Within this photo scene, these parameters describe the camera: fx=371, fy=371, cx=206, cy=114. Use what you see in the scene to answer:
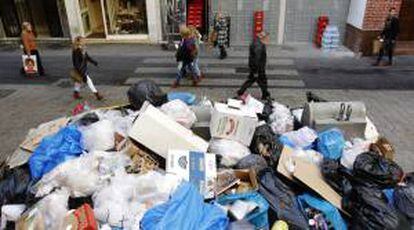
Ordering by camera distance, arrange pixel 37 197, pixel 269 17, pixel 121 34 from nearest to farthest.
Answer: pixel 37 197 < pixel 269 17 < pixel 121 34

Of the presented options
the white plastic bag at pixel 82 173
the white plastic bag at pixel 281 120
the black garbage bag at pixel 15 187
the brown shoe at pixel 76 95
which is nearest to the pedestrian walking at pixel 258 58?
the white plastic bag at pixel 281 120

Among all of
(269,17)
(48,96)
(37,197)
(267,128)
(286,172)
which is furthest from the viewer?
(269,17)

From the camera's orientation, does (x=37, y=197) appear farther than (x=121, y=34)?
No

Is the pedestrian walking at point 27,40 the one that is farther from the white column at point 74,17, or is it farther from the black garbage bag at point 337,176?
→ the black garbage bag at point 337,176

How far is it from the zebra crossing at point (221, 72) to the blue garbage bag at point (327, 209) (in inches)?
202

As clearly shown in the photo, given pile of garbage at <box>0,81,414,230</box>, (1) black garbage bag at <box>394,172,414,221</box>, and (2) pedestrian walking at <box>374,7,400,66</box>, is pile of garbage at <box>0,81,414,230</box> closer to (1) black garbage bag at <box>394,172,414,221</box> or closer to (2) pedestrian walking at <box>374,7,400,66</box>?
(1) black garbage bag at <box>394,172,414,221</box>

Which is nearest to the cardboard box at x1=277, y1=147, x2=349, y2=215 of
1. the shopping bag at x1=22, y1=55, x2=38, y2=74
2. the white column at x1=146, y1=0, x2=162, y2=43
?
the shopping bag at x1=22, y1=55, x2=38, y2=74

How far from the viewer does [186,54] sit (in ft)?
27.8

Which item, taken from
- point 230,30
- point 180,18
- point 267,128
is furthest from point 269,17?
point 267,128

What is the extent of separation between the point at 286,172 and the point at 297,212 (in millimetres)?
519

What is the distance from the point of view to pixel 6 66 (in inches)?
431

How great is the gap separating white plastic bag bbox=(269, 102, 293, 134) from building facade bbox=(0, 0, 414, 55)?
6.89 m

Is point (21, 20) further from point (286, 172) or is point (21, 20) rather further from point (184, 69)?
point (286, 172)

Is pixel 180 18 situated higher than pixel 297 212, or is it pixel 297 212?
pixel 180 18
